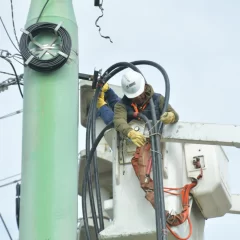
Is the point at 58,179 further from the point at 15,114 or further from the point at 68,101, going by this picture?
the point at 15,114

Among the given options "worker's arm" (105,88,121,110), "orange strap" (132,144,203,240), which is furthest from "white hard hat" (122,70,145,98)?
"worker's arm" (105,88,121,110)

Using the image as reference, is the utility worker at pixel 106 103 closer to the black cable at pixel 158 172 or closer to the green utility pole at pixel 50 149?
the black cable at pixel 158 172

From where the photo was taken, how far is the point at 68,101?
791 cm

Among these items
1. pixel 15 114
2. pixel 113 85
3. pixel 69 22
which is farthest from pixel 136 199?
pixel 15 114

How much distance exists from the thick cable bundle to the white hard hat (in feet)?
3.36

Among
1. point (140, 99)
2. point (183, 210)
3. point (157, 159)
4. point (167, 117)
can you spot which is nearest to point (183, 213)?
point (183, 210)

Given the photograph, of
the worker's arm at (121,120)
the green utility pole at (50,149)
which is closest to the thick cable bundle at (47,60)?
the green utility pole at (50,149)

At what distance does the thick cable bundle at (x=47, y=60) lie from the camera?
7953mm

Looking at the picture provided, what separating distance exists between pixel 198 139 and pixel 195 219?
1.15 meters

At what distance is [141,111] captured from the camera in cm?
887

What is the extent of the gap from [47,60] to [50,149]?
2.81ft

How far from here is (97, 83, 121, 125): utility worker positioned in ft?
Answer: 32.8

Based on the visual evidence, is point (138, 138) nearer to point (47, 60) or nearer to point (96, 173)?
point (96, 173)

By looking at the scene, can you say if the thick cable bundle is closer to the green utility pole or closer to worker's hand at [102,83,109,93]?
the green utility pole
